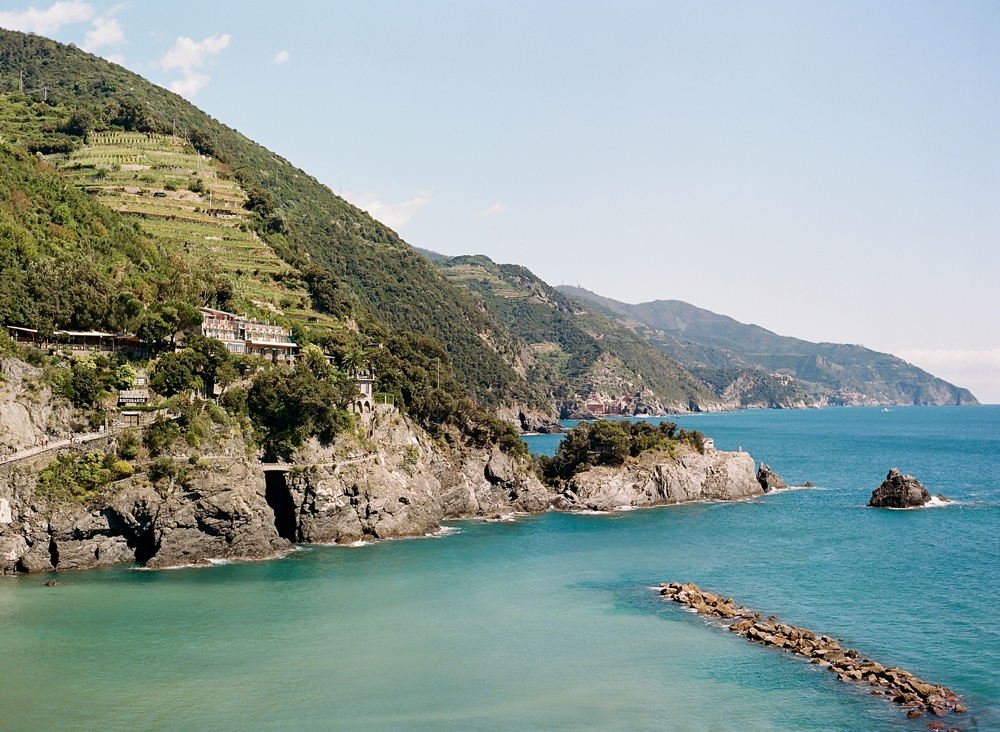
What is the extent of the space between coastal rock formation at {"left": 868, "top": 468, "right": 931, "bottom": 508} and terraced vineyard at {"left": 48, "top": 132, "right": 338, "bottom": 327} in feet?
210

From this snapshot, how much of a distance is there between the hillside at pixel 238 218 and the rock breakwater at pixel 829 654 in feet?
129

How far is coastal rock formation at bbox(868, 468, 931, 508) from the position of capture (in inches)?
3652

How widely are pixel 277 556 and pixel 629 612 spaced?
26.8 metres

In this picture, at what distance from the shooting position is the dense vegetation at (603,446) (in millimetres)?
93188

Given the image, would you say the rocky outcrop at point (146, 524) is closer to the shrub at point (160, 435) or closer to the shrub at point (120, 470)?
the shrub at point (120, 470)

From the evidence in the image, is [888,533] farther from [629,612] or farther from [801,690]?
[801,690]

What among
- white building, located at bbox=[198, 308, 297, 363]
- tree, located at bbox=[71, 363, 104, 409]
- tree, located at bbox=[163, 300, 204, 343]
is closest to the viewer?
tree, located at bbox=[71, 363, 104, 409]

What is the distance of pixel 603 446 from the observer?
93688 mm

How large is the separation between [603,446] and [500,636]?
47.2 m

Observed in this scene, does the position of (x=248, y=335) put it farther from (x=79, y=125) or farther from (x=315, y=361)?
(x=79, y=125)

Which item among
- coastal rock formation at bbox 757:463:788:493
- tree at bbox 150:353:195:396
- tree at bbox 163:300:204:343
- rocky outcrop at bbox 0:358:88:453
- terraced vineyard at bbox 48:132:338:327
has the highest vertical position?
terraced vineyard at bbox 48:132:338:327

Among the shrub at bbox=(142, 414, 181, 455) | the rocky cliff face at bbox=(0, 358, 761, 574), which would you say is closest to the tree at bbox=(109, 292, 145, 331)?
the rocky cliff face at bbox=(0, 358, 761, 574)

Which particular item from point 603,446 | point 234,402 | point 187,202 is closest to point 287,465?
point 234,402

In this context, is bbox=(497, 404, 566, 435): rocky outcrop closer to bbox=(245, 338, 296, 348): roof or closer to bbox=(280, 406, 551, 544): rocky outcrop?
bbox=(280, 406, 551, 544): rocky outcrop
